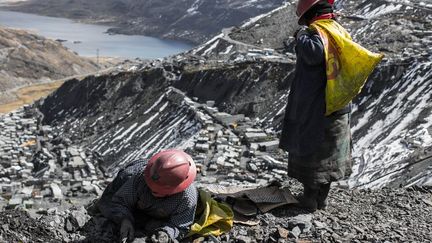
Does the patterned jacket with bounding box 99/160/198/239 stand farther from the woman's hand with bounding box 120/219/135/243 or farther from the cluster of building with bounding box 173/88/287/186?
the cluster of building with bounding box 173/88/287/186

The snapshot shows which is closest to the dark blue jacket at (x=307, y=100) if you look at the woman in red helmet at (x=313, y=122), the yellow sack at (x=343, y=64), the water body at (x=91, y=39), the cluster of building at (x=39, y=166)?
the woman in red helmet at (x=313, y=122)

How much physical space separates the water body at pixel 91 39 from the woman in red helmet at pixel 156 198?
330ft

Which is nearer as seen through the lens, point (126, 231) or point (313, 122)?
point (126, 231)

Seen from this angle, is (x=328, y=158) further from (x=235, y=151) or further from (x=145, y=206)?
(x=235, y=151)

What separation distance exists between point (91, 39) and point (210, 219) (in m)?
134

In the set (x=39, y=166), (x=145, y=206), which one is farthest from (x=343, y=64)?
(x=39, y=166)

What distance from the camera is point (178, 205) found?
5652mm

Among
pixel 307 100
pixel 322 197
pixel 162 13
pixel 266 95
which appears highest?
pixel 307 100

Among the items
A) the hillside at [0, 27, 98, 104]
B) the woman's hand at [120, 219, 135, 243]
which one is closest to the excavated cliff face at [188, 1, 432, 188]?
the woman's hand at [120, 219, 135, 243]

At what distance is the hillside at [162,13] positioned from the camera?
134 meters

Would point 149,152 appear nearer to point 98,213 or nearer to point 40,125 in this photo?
point 40,125

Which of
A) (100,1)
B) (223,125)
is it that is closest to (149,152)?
(223,125)

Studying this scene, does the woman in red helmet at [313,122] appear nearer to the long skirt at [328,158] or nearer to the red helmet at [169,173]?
the long skirt at [328,158]

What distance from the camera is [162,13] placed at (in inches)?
6294
